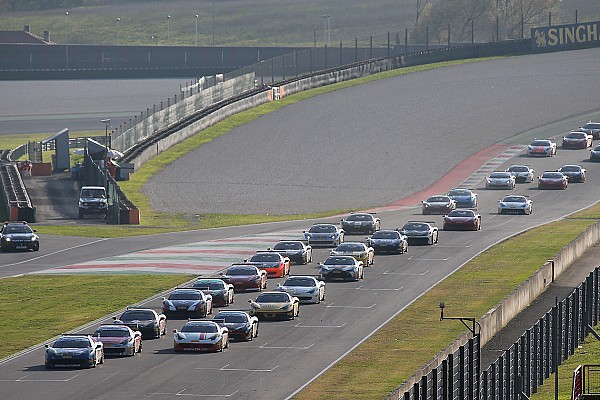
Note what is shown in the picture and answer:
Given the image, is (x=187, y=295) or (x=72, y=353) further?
(x=187, y=295)

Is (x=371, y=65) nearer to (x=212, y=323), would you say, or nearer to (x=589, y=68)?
(x=589, y=68)

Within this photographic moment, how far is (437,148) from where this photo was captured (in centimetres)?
11819

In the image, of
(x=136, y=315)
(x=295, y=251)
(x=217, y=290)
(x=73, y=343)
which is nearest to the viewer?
(x=73, y=343)

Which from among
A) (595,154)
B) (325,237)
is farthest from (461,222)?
(595,154)

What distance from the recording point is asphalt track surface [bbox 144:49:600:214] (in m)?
100

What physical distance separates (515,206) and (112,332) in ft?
156

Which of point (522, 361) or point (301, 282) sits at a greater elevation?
point (301, 282)

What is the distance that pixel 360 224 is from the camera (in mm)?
78625

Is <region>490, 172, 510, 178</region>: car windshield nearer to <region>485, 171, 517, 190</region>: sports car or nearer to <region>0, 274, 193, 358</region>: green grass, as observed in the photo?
<region>485, 171, 517, 190</region>: sports car

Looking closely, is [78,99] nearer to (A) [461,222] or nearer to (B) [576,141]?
(B) [576,141]

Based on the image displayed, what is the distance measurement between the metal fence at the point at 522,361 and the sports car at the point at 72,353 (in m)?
11.1

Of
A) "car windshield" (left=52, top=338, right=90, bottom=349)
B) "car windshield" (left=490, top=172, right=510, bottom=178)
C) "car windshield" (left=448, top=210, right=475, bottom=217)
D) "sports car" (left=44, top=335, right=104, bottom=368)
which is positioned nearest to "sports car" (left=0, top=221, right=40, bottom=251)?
"car windshield" (left=448, top=210, right=475, bottom=217)

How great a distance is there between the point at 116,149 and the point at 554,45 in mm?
63777

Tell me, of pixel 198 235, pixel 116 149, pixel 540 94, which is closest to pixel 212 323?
pixel 198 235
